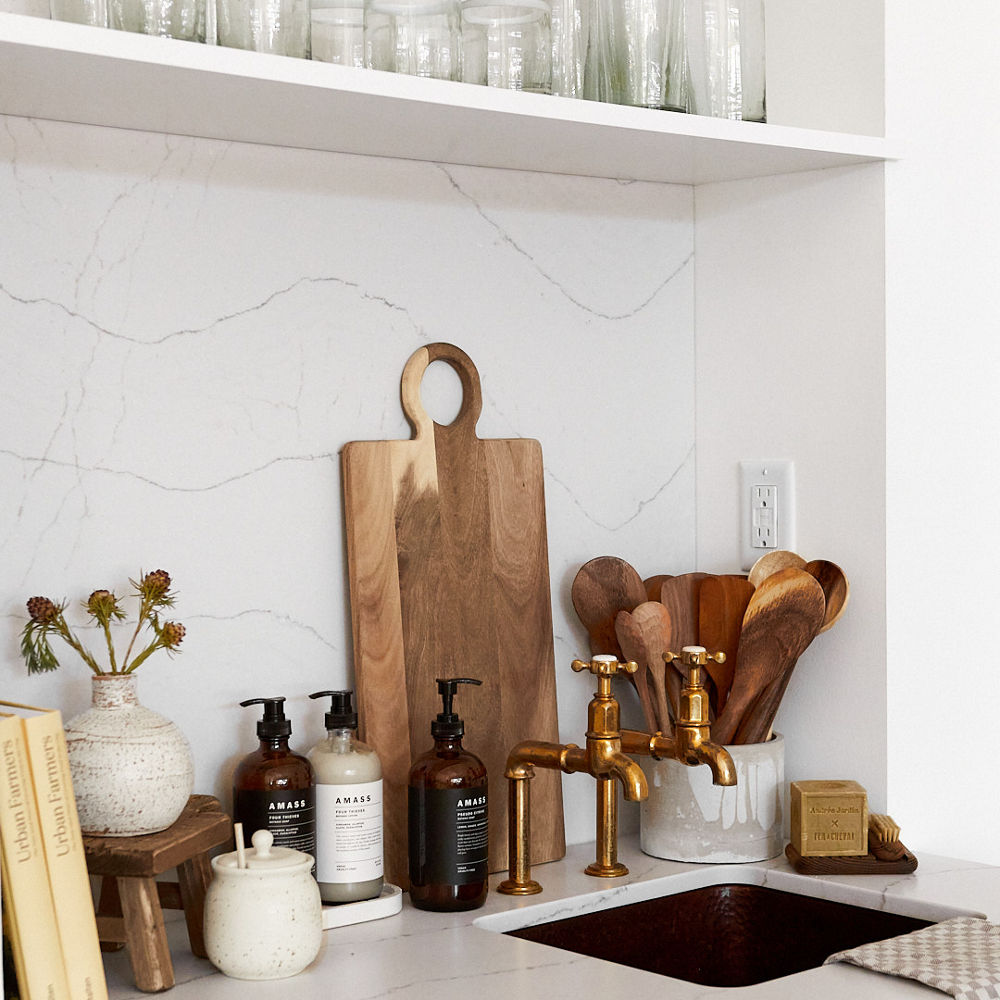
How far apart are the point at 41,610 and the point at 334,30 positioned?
57cm

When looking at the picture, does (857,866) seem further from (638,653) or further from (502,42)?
(502,42)

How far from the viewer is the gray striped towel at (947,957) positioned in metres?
1.15

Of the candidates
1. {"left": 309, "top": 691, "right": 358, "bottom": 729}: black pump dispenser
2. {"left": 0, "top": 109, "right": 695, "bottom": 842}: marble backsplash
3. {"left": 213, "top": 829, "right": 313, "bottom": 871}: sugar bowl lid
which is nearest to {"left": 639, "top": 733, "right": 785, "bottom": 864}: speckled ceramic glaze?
{"left": 0, "top": 109, "right": 695, "bottom": 842}: marble backsplash

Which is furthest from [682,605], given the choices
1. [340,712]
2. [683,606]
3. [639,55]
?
[639,55]

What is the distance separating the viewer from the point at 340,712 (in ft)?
4.42

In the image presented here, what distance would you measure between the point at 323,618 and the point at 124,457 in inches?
10.4

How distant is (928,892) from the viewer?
4.62ft

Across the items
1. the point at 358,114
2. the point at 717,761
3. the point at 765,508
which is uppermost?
the point at 358,114

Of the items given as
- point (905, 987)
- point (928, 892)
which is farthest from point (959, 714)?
point (905, 987)

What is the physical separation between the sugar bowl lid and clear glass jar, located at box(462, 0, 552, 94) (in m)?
0.73

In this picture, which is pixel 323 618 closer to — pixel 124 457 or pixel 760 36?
pixel 124 457

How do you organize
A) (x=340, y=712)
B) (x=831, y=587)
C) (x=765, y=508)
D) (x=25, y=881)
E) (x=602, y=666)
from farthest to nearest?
(x=765, y=508)
(x=831, y=587)
(x=602, y=666)
(x=340, y=712)
(x=25, y=881)

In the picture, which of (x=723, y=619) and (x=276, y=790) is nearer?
(x=276, y=790)

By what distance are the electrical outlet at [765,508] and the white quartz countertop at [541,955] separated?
1.23 feet
